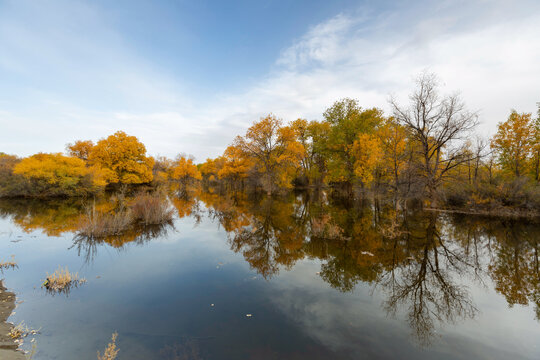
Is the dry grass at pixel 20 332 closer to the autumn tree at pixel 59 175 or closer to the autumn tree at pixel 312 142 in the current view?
the autumn tree at pixel 59 175

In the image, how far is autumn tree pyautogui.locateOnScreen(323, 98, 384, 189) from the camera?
31.2 metres

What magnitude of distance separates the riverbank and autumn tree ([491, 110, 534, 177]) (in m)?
38.2

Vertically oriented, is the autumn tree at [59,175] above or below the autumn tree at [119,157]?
below

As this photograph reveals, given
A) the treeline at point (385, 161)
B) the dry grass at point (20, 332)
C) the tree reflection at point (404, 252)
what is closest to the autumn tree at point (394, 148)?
the treeline at point (385, 161)

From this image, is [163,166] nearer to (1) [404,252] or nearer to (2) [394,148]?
(2) [394,148]

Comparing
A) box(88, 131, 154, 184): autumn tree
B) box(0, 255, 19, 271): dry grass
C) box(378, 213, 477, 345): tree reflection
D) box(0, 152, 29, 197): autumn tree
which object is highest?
box(88, 131, 154, 184): autumn tree

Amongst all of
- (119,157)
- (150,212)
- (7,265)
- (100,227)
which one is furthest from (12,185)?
(7,265)

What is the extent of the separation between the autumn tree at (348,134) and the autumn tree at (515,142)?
13927 millimetres

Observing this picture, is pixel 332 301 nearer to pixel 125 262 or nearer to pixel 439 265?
pixel 439 265

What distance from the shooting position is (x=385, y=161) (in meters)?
24.3

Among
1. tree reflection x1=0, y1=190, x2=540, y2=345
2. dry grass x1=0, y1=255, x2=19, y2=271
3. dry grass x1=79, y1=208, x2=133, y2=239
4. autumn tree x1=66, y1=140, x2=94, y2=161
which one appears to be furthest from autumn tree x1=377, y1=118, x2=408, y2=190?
autumn tree x1=66, y1=140, x2=94, y2=161

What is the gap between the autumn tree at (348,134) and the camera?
3125 cm

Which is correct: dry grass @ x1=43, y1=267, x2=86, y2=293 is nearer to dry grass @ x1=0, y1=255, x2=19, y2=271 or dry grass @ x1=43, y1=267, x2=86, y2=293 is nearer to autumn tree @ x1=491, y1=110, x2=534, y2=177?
dry grass @ x1=0, y1=255, x2=19, y2=271

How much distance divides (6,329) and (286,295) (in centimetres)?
612
